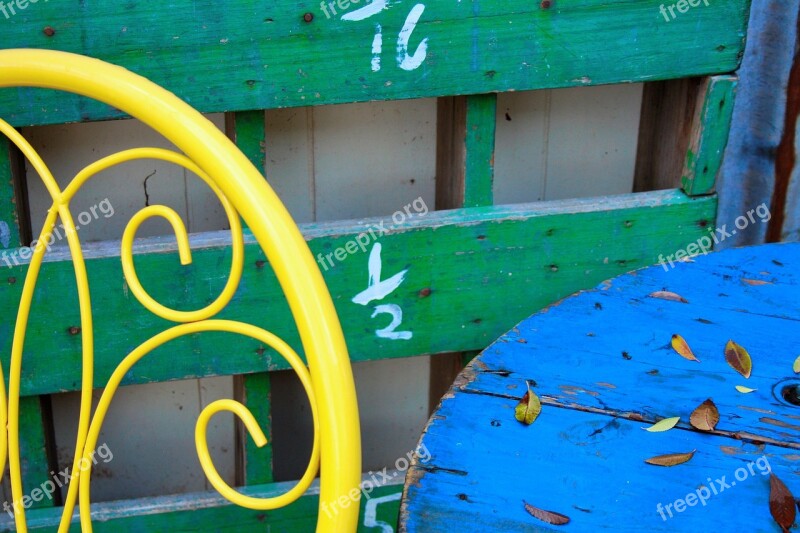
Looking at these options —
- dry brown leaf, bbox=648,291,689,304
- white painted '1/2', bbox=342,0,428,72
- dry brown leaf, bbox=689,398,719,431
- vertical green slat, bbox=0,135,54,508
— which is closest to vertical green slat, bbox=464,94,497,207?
white painted '1/2', bbox=342,0,428,72

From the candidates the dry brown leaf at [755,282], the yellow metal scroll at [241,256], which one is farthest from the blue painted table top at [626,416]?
the yellow metal scroll at [241,256]

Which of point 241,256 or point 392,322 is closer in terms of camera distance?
point 241,256

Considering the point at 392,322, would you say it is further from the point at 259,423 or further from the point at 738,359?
the point at 738,359

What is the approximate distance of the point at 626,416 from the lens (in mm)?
1142

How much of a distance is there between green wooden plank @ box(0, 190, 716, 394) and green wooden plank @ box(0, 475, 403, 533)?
308 millimetres

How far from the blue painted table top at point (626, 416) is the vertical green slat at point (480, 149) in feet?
1.53

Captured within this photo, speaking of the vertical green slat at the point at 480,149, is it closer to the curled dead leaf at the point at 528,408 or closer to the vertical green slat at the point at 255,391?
the vertical green slat at the point at 255,391

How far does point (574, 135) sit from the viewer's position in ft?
6.48

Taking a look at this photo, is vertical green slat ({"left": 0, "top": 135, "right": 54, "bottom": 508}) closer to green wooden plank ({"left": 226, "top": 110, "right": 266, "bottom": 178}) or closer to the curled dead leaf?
green wooden plank ({"left": 226, "top": 110, "right": 266, "bottom": 178})

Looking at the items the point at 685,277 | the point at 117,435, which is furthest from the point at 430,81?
the point at 117,435

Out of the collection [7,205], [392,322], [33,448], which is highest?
[7,205]

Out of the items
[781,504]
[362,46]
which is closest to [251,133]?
[362,46]

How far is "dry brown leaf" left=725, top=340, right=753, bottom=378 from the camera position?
1.23 meters

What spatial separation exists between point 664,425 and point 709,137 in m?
0.91
